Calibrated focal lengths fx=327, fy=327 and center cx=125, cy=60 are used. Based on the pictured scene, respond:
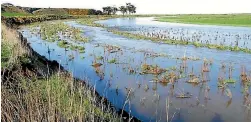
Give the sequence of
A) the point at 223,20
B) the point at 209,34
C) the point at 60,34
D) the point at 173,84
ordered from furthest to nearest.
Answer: the point at 223,20 < the point at 60,34 < the point at 209,34 < the point at 173,84

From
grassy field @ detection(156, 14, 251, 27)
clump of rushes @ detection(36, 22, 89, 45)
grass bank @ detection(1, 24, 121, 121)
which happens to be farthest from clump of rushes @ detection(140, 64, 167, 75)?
grassy field @ detection(156, 14, 251, 27)

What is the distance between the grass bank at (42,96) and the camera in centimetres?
552

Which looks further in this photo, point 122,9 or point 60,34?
point 122,9

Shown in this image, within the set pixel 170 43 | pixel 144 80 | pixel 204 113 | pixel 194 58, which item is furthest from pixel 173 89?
pixel 170 43

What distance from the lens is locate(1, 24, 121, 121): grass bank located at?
5523mm

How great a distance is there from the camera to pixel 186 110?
33.9ft

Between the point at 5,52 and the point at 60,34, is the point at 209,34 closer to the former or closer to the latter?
the point at 60,34

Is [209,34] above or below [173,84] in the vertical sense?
above

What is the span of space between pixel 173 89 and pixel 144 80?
1.79 m

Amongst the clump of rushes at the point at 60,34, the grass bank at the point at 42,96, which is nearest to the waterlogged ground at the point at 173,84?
the grass bank at the point at 42,96

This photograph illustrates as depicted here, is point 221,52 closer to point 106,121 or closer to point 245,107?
point 245,107

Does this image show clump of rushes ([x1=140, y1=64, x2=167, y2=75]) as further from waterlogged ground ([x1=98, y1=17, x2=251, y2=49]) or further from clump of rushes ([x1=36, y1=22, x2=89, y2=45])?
clump of rushes ([x1=36, y1=22, x2=89, y2=45])

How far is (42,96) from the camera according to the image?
7750mm

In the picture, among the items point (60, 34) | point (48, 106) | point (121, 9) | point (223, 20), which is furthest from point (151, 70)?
point (121, 9)
